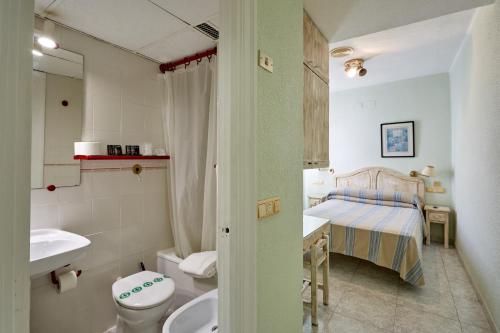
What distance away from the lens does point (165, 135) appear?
100 inches

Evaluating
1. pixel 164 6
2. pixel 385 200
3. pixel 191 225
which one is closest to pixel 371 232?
pixel 385 200

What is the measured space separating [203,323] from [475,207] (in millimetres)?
2908

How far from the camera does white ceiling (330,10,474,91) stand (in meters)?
2.61

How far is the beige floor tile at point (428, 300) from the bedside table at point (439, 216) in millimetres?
1532

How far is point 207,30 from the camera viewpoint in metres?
1.97

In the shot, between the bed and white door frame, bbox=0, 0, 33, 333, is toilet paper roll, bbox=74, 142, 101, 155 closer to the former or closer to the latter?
white door frame, bbox=0, 0, 33, 333

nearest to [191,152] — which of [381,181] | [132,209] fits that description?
[132,209]

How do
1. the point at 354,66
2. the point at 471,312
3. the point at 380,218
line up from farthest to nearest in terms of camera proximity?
the point at 354,66
the point at 380,218
the point at 471,312

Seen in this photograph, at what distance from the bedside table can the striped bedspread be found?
25cm

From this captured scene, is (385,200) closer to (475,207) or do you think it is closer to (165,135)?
(475,207)

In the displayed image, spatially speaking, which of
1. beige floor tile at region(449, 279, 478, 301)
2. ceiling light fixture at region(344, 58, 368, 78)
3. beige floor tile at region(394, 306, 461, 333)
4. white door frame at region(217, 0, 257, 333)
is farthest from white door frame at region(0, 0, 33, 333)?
ceiling light fixture at region(344, 58, 368, 78)

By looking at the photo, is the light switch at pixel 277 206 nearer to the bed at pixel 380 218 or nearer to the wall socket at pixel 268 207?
the wall socket at pixel 268 207

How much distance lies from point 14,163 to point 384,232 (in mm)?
3049

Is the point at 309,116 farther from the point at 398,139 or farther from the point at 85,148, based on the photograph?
the point at 398,139
